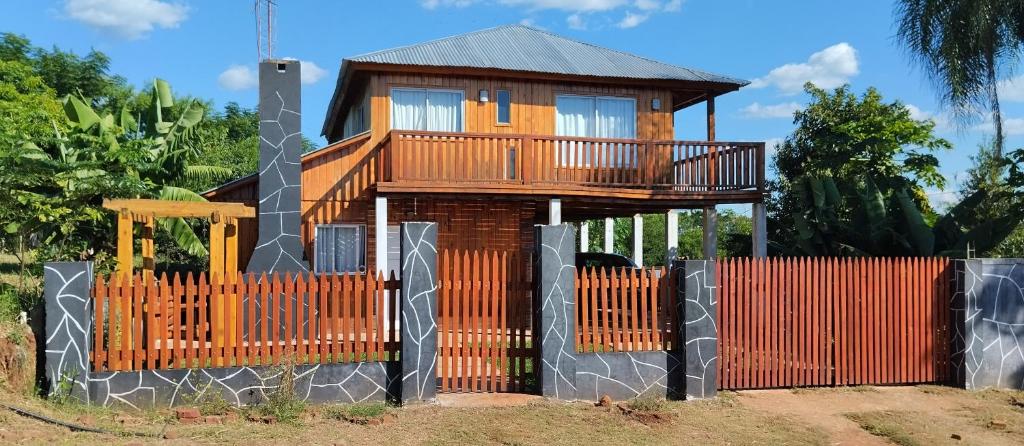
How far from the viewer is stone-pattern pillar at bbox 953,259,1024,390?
937 cm

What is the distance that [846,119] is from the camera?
20750 millimetres

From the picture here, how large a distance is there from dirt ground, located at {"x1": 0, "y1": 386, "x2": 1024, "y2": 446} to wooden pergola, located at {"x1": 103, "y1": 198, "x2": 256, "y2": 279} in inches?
129

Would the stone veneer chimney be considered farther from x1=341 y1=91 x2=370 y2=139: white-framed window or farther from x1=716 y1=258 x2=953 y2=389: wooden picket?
x1=716 y1=258 x2=953 y2=389: wooden picket

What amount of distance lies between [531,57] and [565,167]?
2881 mm

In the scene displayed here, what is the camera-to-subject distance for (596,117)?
1661 centimetres

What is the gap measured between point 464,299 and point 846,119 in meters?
16.3

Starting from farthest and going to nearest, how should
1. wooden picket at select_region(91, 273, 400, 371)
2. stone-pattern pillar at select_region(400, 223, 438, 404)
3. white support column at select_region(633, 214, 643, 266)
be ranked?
1. white support column at select_region(633, 214, 643, 266)
2. stone-pattern pillar at select_region(400, 223, 438, 404)
3. wooden picket at select_region(91, 273, 400, 371)

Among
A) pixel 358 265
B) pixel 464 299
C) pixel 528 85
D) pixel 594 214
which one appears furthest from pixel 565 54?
pixel 464 299

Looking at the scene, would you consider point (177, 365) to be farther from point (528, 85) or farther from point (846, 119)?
point (846, 119)

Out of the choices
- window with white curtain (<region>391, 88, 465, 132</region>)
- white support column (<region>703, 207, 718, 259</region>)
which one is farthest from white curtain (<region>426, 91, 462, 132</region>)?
white support column (<region>703, 207, 718, 259</region>)

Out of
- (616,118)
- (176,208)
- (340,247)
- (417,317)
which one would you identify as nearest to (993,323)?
(417,317)

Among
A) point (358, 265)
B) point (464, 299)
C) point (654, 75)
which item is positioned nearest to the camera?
point (464, 299)

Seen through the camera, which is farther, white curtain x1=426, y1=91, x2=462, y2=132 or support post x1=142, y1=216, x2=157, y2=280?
white curtain x1=426, y1=91, x2=462, y2=132

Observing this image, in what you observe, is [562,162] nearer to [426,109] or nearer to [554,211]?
[554,211]
